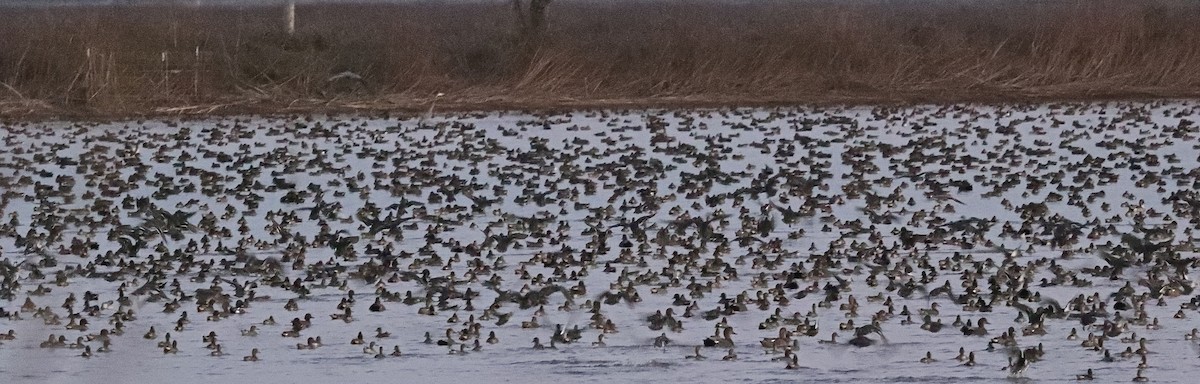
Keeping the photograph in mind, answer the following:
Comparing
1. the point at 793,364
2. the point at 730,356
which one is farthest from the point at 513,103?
the point at 793,364

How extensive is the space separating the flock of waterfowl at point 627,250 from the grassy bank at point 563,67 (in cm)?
311

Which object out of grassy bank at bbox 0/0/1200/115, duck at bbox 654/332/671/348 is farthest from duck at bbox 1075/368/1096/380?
grassy bank at bbox 0/0/1200/115

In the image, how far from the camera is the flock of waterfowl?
17.4 feet

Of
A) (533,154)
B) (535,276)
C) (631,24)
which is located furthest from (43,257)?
(631,24)

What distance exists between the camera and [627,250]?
6828 millimetres

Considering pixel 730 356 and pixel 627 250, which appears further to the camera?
pixel 627 250

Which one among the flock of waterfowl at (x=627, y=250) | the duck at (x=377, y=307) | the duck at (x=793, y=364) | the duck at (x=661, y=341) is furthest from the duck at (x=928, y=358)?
the duck at (x=377, y=307)

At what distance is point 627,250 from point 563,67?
879cm

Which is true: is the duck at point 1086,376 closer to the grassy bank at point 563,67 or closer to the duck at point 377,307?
the duck at point 377,307

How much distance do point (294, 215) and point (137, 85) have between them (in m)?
7.03

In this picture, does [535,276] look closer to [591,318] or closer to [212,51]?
[591,318]

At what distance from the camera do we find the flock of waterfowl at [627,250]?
5.30 meters

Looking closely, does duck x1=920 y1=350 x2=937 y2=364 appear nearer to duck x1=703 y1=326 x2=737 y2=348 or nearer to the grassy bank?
duck x1=703 y1=326 x2=737 y2=348

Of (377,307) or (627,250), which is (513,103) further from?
(377,307)
